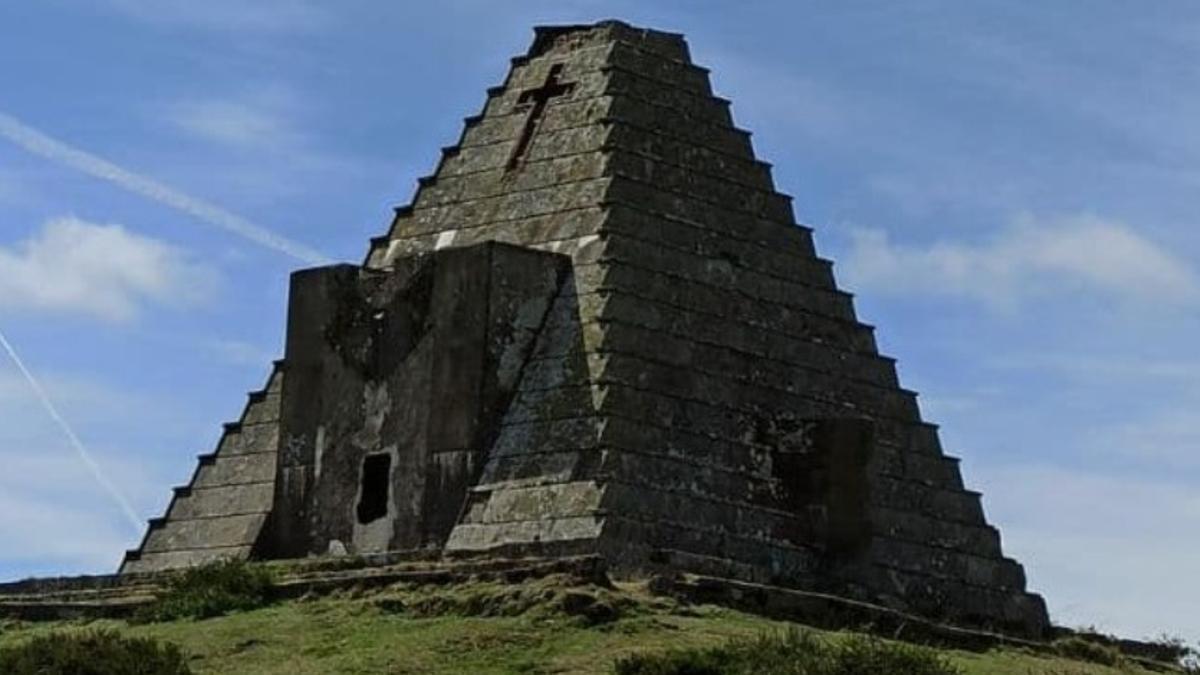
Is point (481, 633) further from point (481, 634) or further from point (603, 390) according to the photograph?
point (603, 390)

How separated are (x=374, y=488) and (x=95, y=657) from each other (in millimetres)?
7080

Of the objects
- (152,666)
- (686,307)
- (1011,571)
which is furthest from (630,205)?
(152,666)

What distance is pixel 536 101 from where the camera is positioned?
3872 cm

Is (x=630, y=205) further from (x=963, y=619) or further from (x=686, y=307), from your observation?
(x=963, y=619)

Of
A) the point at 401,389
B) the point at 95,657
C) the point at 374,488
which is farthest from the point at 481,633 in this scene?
the point at 401,389

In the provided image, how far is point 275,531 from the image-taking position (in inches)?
1464

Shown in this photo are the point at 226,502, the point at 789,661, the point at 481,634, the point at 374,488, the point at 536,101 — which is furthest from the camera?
the point at 536,101

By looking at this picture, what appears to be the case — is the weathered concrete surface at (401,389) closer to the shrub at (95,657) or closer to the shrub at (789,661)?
the shrub at (95,657)

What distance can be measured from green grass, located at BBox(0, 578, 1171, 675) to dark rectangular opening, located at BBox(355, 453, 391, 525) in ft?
10.5

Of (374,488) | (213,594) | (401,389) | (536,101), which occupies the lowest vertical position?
(213,594)

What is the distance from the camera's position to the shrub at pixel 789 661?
2741cm

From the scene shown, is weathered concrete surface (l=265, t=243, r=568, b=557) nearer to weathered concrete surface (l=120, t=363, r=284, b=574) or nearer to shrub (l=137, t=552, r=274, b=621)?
weathered concrete surface (l=120, t=363, r=284, b=574)

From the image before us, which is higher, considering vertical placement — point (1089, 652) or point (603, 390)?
point (603, 390)

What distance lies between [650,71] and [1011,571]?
739cm
